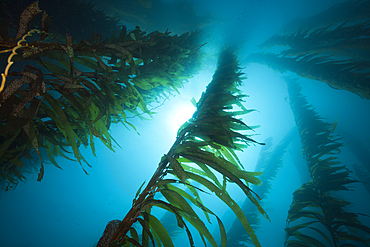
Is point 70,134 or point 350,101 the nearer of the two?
point 70,134

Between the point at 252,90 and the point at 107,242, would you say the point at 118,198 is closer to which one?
the point at 252,90

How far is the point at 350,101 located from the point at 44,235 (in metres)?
58.2

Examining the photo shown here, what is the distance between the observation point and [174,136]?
22.4m

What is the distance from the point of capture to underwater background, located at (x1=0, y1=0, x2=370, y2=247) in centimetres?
691

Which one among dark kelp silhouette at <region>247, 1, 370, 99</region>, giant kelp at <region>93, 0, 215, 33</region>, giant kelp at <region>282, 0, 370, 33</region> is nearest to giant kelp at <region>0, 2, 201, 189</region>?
dark kelp silhouette at <region>247, 1, 370, 99</region>

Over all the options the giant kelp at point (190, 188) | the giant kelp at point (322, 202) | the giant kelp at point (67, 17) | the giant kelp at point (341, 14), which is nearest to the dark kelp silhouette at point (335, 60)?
the giant kelp at point (341, 14)

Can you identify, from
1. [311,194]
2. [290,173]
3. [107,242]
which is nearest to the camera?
[107,242]

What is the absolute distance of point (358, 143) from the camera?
10.2 metres

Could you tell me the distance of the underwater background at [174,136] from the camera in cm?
691

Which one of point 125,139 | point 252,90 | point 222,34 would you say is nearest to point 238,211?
point 222,34

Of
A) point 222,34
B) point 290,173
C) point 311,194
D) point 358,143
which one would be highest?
point 290,173

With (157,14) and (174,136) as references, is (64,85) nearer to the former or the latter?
(157,14)

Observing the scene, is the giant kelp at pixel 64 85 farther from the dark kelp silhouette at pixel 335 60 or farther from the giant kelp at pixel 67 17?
the dark kelp silhouette at pixel 335 60

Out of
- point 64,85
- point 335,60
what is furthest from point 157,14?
point 64,85
